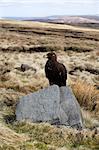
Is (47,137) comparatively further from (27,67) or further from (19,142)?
(27,67)

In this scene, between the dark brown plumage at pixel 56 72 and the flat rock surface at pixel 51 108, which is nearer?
the flat rock surface at pixel 51 108

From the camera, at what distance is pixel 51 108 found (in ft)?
28.8

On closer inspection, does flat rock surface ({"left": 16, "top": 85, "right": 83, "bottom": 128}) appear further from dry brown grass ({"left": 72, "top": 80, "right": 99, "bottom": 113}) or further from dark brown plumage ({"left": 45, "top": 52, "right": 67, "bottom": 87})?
dry brown grass ({"left": 72, "top": 80, "right": 99, "bottom": 113})

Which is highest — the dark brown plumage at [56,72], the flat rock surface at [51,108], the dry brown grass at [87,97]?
the dark brown plumage at [56,72]

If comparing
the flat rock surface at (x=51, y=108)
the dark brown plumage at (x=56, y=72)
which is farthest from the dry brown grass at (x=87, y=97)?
the flat rock surface at (x=51, y=108)

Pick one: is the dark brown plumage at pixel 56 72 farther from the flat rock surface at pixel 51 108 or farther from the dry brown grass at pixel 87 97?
the flat rock surface at pixel 51 108

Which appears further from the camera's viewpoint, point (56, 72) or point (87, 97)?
point (87, 97)

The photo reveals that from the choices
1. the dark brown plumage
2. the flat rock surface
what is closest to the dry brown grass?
the dark brown plumage

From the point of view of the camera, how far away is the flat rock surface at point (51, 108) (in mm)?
8703

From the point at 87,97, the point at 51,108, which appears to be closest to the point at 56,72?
the point at 87,97

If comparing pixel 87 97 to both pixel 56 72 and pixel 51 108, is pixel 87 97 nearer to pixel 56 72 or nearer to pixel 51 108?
pixel 56 72

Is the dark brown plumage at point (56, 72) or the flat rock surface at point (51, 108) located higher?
the dark brown plumage at point (56, 72)

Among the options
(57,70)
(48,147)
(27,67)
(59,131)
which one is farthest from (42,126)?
(27,67)

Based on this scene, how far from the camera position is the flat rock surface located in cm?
870
